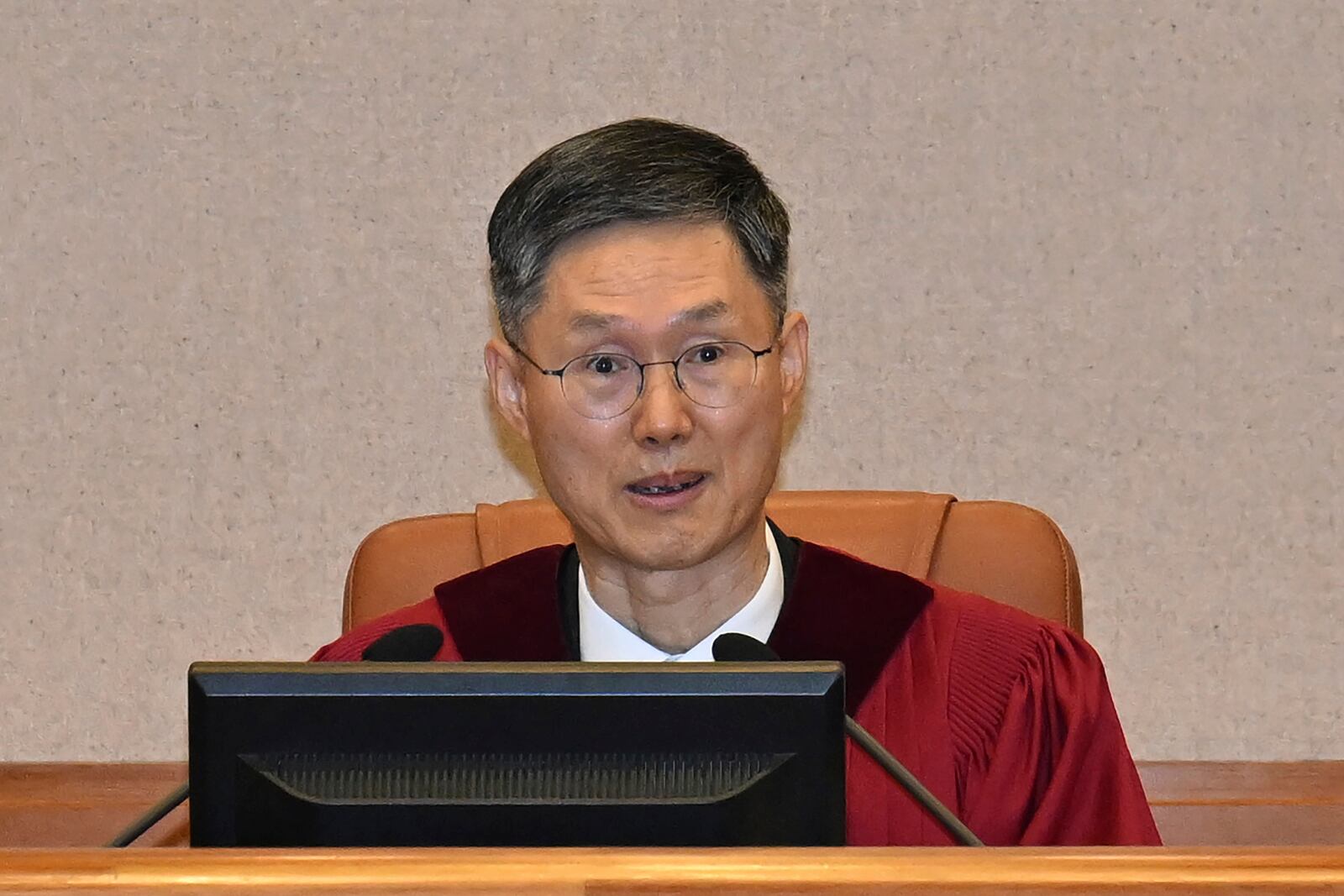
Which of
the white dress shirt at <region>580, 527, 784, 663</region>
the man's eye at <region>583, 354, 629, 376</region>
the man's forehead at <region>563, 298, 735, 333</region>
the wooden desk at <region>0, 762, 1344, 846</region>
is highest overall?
the man's forehead at <region>563, 298, 735, 333</region>

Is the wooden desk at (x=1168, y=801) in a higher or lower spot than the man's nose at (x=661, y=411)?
lower

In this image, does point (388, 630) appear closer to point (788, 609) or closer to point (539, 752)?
point (788, 609)

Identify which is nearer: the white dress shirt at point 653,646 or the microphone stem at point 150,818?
the microphone stem at point 150,818

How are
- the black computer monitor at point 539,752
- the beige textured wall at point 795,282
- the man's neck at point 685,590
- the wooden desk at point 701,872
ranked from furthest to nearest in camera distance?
the beige textured wall at point 795,282, the man's neck at point 685,590, the black computer monitor at point 539,752, the wooden desk at point 701,872

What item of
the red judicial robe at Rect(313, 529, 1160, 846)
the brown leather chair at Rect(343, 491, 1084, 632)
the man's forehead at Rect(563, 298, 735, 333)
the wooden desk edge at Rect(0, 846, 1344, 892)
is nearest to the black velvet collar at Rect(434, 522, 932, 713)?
the red judicial robe at Rect(313, 529, 1160, 846)

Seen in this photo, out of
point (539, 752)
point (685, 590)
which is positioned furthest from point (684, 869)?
point (685, 590)

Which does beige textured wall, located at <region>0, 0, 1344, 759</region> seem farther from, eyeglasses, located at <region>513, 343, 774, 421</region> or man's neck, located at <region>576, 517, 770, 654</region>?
eyeglasses, located at <region>513, 343, 774, 421</region>

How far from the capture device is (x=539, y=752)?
3.49 ft

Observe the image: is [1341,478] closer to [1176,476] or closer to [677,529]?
[1176,476]

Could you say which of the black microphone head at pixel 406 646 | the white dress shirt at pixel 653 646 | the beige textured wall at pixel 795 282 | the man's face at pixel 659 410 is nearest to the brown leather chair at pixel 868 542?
the white dress shirt at pixel 653 646

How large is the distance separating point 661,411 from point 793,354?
0.85 feet

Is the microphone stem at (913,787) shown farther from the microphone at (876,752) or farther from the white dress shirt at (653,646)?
the white dress shirt at (653,646)

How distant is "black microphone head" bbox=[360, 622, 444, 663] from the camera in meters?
1.27

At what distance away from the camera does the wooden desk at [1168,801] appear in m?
2.12
